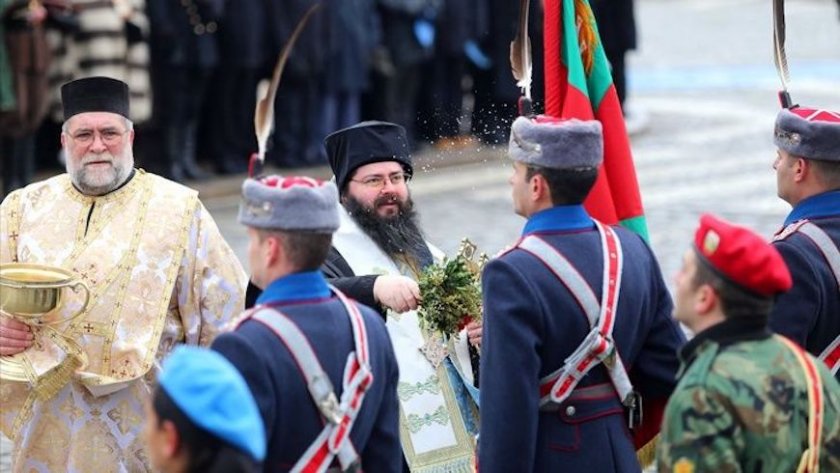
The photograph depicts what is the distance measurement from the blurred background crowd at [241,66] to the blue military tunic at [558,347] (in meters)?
6.52

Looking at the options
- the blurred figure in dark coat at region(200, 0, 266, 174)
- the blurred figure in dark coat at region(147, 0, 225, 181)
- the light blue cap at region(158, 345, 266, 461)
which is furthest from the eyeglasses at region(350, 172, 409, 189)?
the blurred figure in dark coat at region(200, 0, 266, 174)

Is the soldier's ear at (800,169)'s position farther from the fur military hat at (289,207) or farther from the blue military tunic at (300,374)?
the fur military hat at (289,207)

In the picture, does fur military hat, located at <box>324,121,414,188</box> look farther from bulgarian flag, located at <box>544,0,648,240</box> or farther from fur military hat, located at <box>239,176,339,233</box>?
fur military hat, located at <box>239,176,339,233</box>

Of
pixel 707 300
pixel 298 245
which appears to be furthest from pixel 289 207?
pixel 707 300

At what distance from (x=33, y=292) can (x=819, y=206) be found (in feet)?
8.31

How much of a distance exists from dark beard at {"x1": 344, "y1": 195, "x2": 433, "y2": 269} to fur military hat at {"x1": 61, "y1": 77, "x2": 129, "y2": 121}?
2.92 feet

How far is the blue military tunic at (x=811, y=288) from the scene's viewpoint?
5.62m

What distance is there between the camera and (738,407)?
4273mm

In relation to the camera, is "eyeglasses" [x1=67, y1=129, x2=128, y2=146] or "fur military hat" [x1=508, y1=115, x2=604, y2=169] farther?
"eyeglasses" [x1=67, y1=129, x2=128, y2=146]

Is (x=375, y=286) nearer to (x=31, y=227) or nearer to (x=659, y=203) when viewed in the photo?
(x=31, y=227)

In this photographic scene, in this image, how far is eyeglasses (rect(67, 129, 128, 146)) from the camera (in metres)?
6.16

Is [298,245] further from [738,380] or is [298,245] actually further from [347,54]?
[347,54]

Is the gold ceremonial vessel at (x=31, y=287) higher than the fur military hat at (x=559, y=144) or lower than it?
lower

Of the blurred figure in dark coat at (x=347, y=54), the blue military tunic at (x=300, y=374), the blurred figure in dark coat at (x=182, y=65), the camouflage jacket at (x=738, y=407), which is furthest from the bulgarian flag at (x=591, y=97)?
the blurred figure in dark coat at (x=347, y=54)
